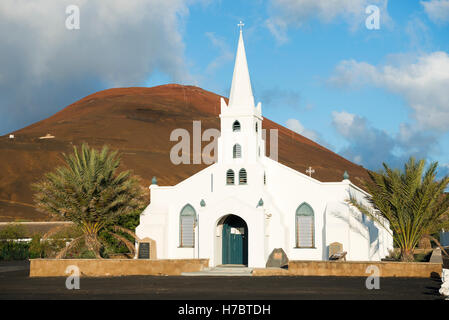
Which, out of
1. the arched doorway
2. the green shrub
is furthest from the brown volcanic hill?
the arched doorway

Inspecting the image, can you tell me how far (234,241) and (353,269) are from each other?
938 cm

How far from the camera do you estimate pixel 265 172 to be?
33906 mm

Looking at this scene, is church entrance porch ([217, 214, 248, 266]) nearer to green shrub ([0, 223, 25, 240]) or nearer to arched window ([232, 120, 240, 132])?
arched window ([232, 120, 240, 132])

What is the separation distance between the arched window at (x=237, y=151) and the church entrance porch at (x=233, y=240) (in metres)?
3.29

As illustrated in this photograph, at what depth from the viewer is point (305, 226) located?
108 ft

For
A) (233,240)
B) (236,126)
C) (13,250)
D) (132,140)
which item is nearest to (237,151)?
(236,126)

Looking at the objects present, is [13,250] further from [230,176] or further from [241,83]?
[241,83]

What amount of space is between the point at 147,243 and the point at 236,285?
43.1ft

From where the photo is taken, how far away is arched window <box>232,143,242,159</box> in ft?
110

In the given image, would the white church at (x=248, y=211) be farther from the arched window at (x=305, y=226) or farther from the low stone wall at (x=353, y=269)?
the low stone wall at (x=353, y=269)

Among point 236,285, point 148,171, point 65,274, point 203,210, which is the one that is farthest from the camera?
point 148,171

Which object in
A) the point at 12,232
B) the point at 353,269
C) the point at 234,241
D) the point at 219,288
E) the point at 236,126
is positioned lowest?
the point at 219,288
